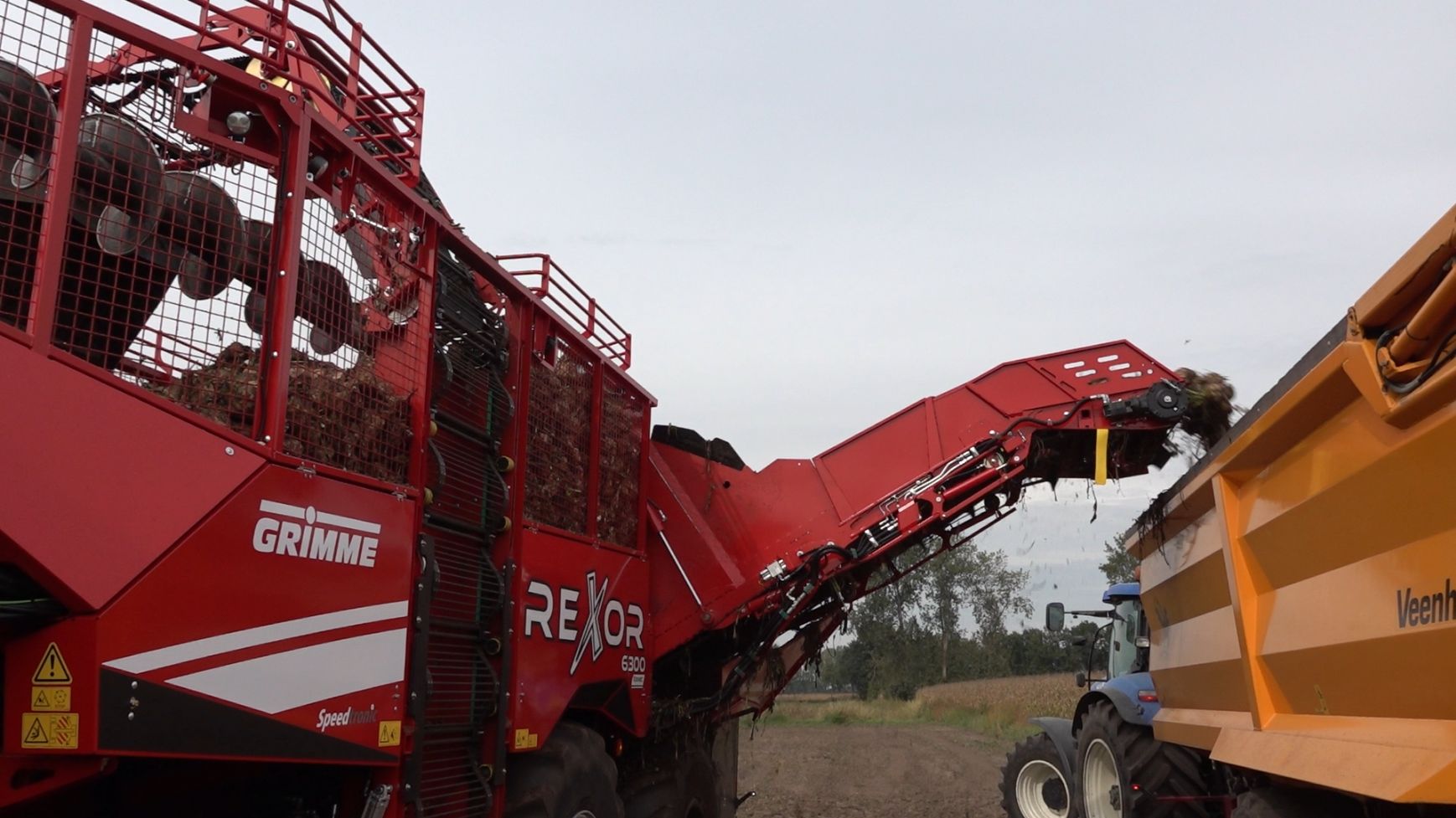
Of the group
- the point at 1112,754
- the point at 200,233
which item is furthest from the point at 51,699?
the point at 1112,754

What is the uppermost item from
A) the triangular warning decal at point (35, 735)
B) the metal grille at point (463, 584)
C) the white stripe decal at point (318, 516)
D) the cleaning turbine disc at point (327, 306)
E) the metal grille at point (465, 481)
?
the cleaning turbine disc at point (327, 306)

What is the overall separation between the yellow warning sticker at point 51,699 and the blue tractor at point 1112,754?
545 centimetres

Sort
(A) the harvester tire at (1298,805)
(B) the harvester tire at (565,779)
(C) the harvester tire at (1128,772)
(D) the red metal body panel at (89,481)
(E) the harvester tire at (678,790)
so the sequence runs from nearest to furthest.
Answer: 1. (D) the red metal body panel at (89,481)
2. (A) the harvester tire at (1298,805)
3. (B) the harvester tire at (565,779)
4. (C) the harvester tire at (1128,772)
5. (E) the harvester tire at (678,790)

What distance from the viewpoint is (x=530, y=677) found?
573cm

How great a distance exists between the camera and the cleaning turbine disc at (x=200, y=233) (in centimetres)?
365

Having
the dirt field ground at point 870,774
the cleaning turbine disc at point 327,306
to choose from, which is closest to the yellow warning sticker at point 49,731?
the cleaning turbine disc at point 327,306

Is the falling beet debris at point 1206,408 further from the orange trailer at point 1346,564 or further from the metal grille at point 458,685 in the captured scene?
the metal grille at point 458,685

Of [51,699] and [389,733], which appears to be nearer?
[51,699]

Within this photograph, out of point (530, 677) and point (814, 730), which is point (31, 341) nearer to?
point (530, 677)

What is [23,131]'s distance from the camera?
129 inches

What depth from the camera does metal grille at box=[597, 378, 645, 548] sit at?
725 cm

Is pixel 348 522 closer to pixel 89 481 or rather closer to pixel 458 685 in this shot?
pixel 89 481

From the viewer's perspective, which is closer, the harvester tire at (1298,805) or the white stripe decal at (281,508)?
the white stripe decal at (281,508)

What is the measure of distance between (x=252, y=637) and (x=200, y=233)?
1254mm
